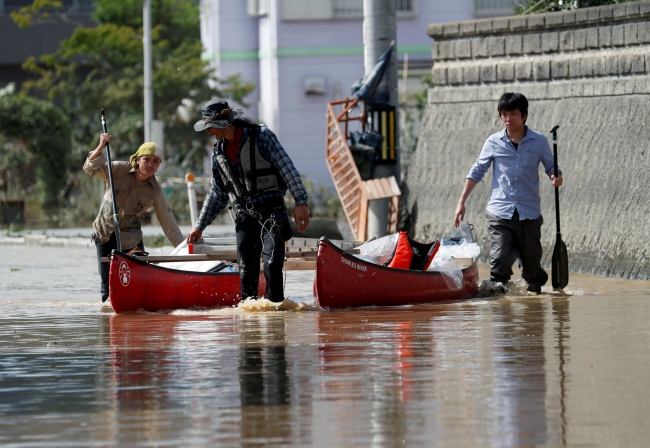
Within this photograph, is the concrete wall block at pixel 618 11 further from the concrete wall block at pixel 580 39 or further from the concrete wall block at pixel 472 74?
the concrete wall block at pixel 472 74

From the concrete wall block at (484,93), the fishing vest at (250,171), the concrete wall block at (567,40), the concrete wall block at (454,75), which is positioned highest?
the concrete wall block at (567,40)

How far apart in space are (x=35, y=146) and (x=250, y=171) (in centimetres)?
2099

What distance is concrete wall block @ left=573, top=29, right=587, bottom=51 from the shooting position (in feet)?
47.6

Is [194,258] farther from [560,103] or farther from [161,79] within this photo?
[161,79]

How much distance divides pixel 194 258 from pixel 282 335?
224 cm

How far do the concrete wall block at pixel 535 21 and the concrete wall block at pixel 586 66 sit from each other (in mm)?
734

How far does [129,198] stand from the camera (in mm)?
11141

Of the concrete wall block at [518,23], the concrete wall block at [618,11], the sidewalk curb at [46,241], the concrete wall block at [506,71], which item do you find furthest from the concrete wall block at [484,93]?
the sidewalk curb at [46,241]

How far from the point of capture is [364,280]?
10.7 metres

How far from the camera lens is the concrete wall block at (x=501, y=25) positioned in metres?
15.5

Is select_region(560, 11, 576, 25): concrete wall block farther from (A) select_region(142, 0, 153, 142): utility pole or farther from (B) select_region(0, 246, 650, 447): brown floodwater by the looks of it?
(A) select_region(142, 0, 153, 142): utility pole

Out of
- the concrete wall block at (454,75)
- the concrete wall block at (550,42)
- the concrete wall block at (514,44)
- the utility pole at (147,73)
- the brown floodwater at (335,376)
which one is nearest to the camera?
the brown floodwater at (335,376)

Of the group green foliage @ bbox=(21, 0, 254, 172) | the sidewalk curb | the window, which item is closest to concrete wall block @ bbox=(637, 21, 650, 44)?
the sidewalk curb

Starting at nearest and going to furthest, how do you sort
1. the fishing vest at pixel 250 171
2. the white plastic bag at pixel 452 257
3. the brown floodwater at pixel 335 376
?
the brown floodwater at pixel 335 376, the fishing vest at pixel 250 171, the white plastic bag at pixel 452 257
